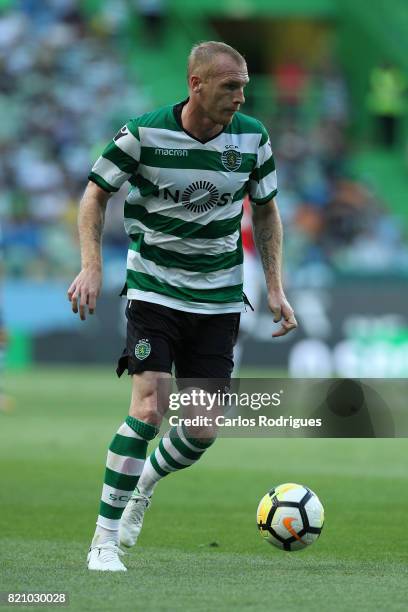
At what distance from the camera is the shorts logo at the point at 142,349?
20.2 ft

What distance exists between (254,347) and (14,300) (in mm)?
3762

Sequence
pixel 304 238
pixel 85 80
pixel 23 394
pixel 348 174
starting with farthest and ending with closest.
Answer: pixel 348 174, pixel 85 80, pixel 304 238, pixel 23 394

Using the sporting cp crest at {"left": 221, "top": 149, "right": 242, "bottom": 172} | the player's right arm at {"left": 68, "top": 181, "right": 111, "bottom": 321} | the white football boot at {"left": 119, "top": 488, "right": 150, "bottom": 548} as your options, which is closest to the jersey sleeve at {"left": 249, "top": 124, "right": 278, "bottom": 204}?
the sporting cp crest at {"left": 221, "top": 149, "right": 242, "bottom": 172}

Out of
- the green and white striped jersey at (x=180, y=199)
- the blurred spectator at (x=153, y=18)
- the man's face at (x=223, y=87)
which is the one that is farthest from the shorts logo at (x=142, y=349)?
the blurred spectator at (x=153, y=18)

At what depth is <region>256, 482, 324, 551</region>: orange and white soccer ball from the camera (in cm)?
641

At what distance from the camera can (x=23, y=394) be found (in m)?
17.7

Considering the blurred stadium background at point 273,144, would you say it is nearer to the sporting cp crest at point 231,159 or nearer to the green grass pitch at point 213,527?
the green grass pitch at point 213,527

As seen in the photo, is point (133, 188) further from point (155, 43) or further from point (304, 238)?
point (155, 43)

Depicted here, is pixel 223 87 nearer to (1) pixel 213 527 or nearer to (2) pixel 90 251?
(2) pixel 90 251

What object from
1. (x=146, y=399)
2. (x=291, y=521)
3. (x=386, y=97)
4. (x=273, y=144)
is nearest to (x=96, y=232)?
(x=146, y=399)

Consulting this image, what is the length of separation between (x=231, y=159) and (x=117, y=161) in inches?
20.9

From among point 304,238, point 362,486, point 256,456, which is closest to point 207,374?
point 362,486

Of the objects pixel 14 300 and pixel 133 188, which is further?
pixel 14 300

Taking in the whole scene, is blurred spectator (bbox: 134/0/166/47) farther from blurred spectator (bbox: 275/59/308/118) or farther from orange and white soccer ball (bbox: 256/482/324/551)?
orange and white soccer ball (bbox: 256/482/324/551)
